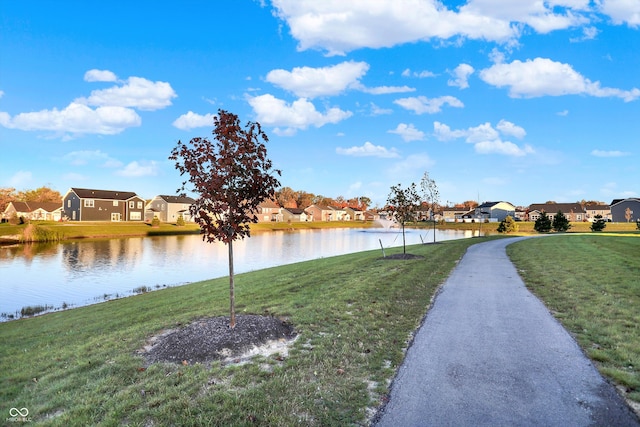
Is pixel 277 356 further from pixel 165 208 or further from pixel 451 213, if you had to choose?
pixel 451 213

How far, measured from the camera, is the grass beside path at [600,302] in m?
6.74

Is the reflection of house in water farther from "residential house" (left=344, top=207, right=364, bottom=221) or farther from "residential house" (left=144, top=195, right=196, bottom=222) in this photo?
"residential house" (left=344, top=207, right=364, bottom=221)

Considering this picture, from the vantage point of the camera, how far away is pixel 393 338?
26.5 ft

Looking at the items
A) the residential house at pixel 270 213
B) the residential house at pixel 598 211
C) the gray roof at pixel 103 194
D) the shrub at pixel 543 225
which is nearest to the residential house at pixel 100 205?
the gray roof at pixel 103 194

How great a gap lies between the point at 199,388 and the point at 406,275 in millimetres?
11278

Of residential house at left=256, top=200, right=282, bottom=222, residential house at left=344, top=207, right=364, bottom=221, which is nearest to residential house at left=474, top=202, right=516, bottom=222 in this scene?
residential house at left=344, top=207, right=364, bottom=221

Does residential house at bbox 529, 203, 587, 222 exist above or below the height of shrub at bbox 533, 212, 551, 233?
above

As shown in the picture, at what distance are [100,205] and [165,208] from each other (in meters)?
17.6

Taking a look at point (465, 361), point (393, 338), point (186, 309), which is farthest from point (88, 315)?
point (465, 361)

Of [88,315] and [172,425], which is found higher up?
[172,425]

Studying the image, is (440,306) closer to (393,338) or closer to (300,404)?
(393,338)

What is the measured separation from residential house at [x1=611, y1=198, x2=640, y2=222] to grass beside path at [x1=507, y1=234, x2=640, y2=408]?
341ft

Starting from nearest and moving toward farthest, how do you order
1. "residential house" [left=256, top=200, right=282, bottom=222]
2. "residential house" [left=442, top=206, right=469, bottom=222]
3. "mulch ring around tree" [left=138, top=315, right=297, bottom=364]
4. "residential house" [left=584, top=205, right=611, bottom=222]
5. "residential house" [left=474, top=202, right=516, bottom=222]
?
"mulch ring around tree" [left=138, top=315, right=297, bottom=364] → "residential house" [left=256, top=200, right=282, bottom=222] → "residential house" [left=584, top=205, right=611, bottom=222] → "residential house" [left=474, top=202, right=516, bottom=222] → "residential house" [left=442, top=206, right=469, bottom=222]

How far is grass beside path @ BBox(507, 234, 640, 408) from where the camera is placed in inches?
265
